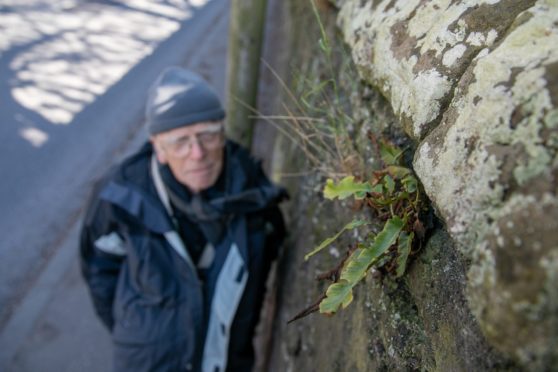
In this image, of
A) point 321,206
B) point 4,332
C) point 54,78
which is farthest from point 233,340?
point 54,78

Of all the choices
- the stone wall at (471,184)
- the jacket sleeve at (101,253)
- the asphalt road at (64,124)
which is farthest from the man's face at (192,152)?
the asphalt road at (64,124)

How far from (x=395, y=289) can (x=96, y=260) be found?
5.56ft

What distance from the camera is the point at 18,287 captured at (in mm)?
3600

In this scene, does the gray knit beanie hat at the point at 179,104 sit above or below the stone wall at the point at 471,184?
below

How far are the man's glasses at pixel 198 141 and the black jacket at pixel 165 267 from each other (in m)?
0.14

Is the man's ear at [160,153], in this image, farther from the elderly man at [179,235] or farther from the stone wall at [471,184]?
the stone wall at [471,184]

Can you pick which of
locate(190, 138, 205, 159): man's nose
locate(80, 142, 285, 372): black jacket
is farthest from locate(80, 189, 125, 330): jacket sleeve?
locate(190, 138, 205, 159): man's nose

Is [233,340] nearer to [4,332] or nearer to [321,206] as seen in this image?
[321,206]

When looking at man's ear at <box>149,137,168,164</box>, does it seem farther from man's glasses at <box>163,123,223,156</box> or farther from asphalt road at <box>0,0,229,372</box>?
asphalt road at <box>0,0,229,372</box>

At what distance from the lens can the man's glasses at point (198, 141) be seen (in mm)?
2109

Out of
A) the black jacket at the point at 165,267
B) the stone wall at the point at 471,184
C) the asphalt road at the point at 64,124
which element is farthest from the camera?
the asphalt road at the point at 64,124

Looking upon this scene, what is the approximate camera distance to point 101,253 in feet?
7.27

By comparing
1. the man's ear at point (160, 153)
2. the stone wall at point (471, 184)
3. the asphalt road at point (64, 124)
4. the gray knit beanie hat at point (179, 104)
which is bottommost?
the asphalt road at point (64, 124)

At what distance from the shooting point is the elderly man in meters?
2.06
